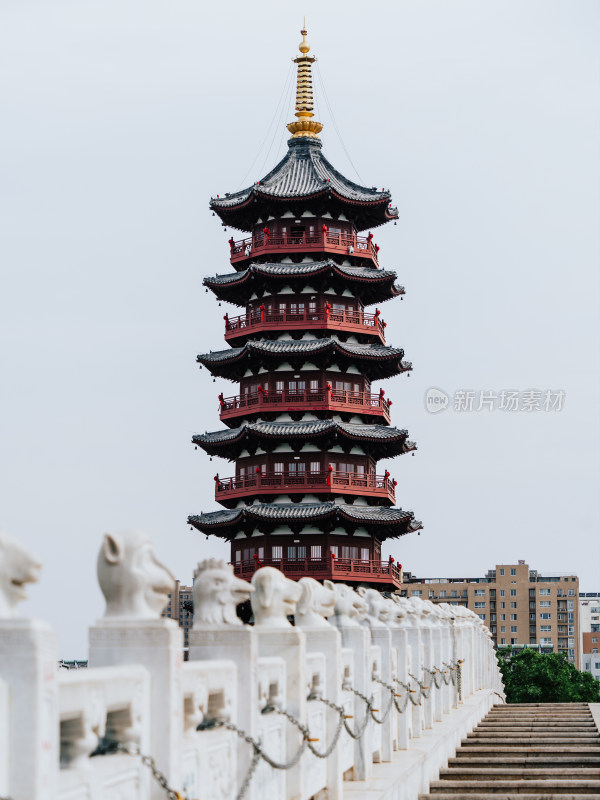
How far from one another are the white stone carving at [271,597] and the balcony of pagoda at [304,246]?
1347 inches

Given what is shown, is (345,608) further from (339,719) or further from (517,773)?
(517,773)

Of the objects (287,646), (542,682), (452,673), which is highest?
(287,646)

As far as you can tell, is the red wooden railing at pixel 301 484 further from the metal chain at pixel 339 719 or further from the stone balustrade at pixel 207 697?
the metal chain at pixel 339 719

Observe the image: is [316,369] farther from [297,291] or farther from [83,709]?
[83,709]

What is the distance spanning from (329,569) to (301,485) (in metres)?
2.91

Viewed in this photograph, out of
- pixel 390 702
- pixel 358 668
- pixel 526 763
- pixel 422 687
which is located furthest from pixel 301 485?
pixel 358 668

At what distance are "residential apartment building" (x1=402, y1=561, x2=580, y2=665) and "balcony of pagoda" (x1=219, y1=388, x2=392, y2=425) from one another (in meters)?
80.1

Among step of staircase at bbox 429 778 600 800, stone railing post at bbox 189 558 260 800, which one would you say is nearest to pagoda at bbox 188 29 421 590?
step of staircase at bbox 429 778 600 800

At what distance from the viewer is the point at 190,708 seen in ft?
29.1

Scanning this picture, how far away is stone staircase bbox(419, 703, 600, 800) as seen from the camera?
16.6 m

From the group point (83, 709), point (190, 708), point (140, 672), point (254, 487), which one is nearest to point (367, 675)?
point (190, 708)

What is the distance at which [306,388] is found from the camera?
44781mm

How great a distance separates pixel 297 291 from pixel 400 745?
96.7 ft

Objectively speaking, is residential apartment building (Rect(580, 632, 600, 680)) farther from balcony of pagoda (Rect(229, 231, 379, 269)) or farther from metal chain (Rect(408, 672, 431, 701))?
metal chain (Rect(408, 672, 431, 701))
